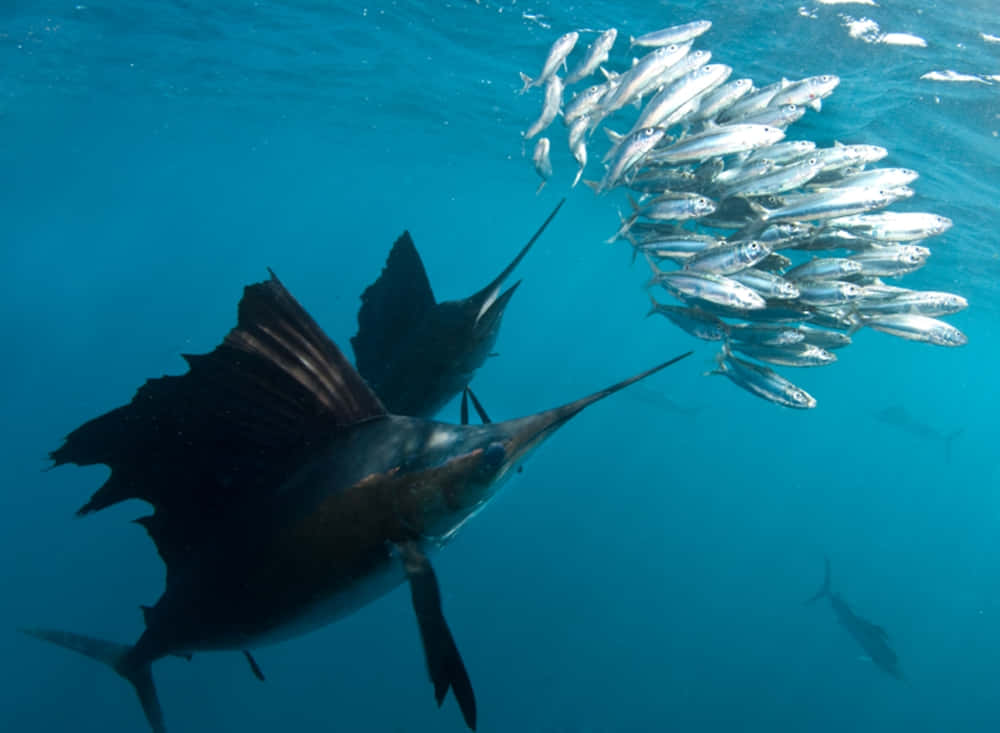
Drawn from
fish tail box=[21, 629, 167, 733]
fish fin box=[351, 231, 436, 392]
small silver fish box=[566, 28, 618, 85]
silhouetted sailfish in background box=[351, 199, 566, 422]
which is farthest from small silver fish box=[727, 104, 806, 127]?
fish tail box=[21, 629, 167, 733]

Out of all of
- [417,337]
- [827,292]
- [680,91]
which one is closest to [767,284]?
[827,292]

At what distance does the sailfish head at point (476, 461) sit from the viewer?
133 centimetres

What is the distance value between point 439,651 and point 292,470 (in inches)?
27.6

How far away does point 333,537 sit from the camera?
5.02 feet

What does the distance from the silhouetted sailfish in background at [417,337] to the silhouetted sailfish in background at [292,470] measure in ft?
3.82

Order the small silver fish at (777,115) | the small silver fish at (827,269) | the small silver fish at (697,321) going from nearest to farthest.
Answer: the small silver fish at (827,269) < the small silver fish at (697,321) < the small silver fish at (777,115)

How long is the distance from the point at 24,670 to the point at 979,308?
3739 cm

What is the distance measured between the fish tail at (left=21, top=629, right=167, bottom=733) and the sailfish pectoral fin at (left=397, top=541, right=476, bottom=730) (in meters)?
1.67

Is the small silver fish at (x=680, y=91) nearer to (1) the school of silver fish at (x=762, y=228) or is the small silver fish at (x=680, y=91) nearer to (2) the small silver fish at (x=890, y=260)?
(1) the school of silver fish at (x=762, y=228)

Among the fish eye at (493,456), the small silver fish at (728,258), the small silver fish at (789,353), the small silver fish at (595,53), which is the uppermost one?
the small silver fish at (595,53)

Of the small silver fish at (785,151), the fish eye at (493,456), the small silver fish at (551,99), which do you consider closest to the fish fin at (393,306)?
the fish eye at (493,456)

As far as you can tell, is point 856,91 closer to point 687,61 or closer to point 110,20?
point 687,61

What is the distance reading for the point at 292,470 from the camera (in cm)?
160

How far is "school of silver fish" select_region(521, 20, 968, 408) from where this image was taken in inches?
170
